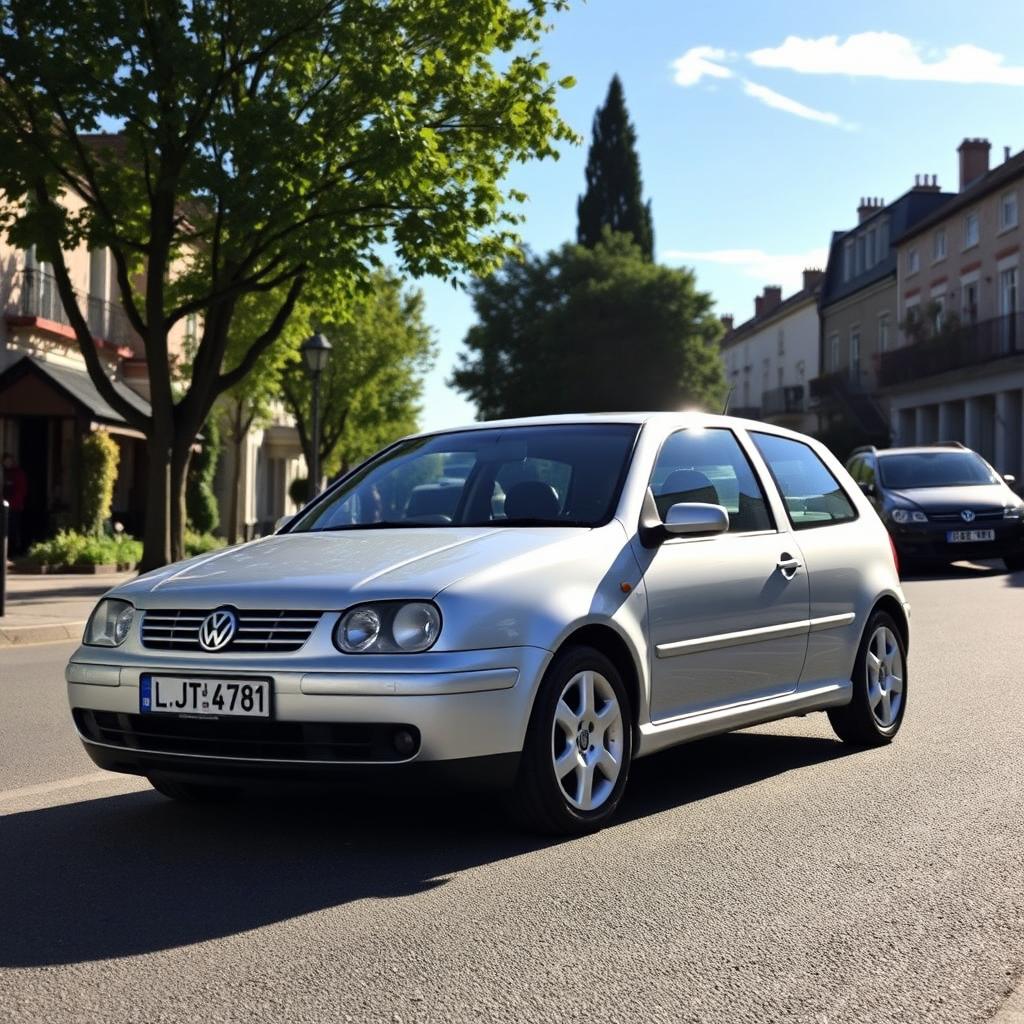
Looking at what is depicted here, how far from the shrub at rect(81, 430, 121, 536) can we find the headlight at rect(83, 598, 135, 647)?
23.1 meters

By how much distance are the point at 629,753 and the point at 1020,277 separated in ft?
138

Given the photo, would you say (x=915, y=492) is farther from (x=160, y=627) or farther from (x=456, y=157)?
(x=160, y=627)

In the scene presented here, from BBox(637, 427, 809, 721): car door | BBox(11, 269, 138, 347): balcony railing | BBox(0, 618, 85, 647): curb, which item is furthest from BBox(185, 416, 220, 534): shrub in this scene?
BBox(637, 427, 809, 721): car door

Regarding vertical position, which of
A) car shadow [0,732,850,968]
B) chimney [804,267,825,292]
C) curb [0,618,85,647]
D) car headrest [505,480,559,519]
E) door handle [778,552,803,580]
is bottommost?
curb [0,618,85,647]

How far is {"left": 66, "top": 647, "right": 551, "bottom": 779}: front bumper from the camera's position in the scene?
17.1 feet

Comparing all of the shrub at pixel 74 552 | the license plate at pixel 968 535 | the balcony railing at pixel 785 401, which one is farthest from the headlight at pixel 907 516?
the balcony railing at pixel 785 401

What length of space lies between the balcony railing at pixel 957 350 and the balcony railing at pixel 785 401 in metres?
14.1

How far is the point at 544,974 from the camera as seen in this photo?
4094 millimetres

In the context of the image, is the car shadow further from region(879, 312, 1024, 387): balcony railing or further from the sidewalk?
region(879, 312, 1024, 387): balcony railing

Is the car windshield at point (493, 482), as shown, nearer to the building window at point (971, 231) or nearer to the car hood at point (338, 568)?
the car hood at point (338, 568)

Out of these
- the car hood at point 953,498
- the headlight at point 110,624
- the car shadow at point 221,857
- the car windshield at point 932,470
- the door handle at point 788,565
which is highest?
the car windshield at point 932,470

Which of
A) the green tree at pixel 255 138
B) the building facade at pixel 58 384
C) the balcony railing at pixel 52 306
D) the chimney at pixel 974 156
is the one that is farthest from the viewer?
the chimney at pixel 974 156

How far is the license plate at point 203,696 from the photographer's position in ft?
17.4

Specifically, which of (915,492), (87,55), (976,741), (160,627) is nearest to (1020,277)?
(915,492)
